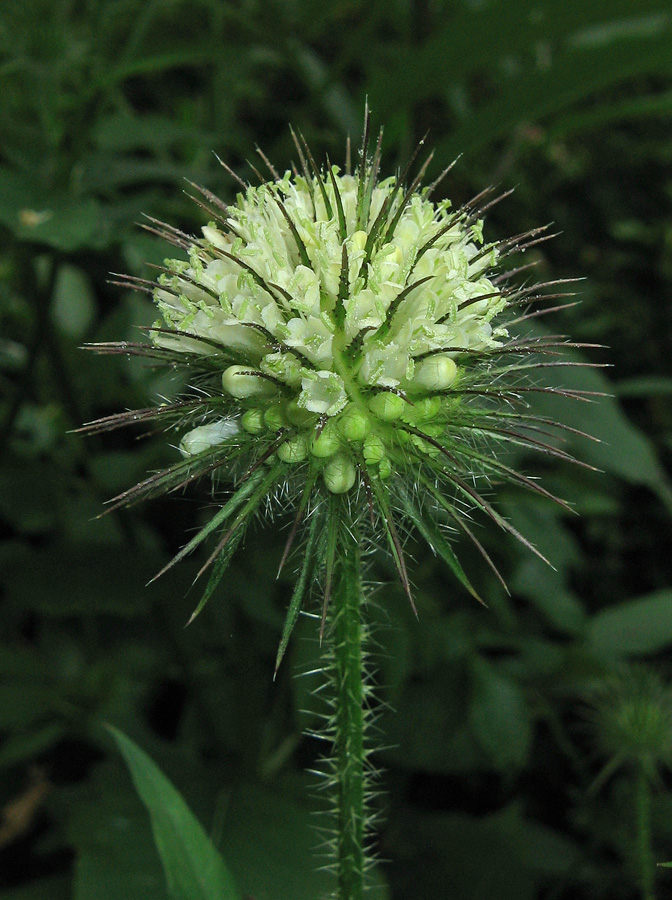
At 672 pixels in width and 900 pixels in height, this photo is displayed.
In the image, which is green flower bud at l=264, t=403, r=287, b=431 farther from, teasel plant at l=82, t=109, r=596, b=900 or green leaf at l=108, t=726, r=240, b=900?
green leaf at l=108, t=726, r=240, b=900

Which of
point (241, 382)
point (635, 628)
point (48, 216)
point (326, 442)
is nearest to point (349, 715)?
point (326, 442)

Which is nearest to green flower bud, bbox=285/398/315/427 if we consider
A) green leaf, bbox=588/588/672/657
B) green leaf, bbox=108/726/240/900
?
green leaf, bbox=108/726/240/900

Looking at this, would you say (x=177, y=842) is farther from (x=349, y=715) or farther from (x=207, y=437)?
(x=207, y=437)

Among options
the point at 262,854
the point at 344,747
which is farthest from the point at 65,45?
the point at 262,854

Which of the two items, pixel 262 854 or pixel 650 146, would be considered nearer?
pixel 262 854

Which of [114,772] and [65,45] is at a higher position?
[65,45]

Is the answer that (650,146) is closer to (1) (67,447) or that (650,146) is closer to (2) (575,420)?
(2) (575,420)
